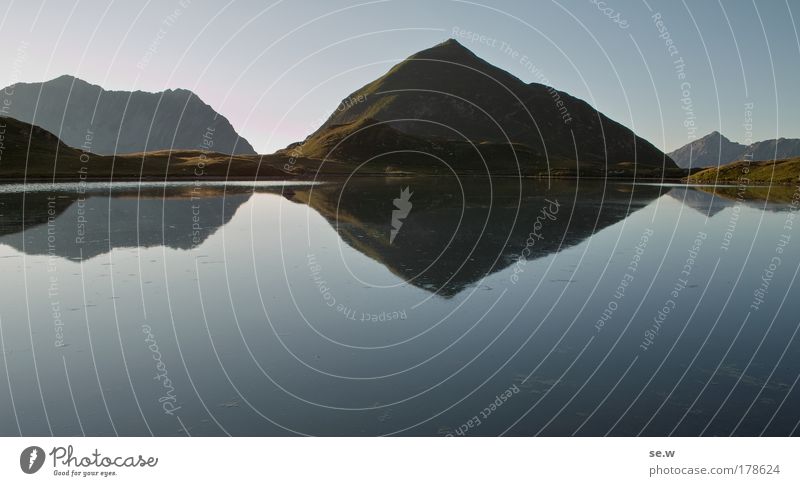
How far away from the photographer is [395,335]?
64.9 feet

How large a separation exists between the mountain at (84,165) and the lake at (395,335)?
106481 millimetres

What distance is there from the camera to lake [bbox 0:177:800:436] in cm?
1320

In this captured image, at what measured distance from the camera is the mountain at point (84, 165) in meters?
134

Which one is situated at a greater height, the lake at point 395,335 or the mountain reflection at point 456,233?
the mountain reflection at point 456,233

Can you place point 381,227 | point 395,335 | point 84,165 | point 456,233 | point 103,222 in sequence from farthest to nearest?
1. point 84,165
2. point 103,222
3. point 381,227
4. point 456,233
5. point 395,335

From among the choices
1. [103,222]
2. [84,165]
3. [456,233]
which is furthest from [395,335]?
[84,165]

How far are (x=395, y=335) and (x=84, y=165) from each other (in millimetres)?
159421

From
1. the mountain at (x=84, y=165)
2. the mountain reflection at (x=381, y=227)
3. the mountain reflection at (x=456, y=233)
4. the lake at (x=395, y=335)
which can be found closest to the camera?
the lake at (x=395, y=335)

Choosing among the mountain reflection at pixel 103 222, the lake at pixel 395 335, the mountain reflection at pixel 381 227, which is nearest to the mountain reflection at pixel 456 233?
the mountain reflection at pixel 381 227

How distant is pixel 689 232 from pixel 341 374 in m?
42.2

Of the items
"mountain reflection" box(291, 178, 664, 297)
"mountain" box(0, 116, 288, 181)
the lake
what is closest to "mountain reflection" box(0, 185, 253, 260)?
the lake

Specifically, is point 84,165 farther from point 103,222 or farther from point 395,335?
point 395,335

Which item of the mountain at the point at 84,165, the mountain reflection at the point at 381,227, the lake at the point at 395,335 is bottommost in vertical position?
the lake at the point at 395,335

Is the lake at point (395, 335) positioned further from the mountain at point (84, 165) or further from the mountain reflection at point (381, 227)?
the mountain at point (84, 165)
